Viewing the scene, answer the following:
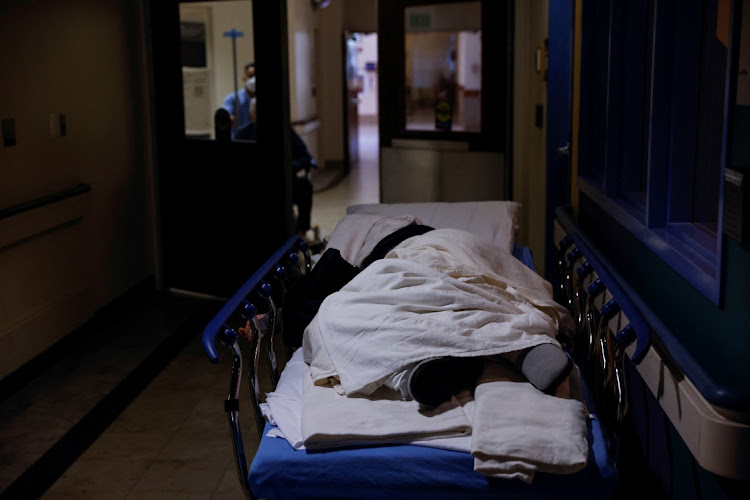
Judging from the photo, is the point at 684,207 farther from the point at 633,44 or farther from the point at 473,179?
the point at 473,179

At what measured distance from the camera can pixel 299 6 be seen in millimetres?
9453

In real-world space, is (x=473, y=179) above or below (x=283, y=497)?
above

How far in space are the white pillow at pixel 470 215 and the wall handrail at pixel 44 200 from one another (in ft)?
4.74

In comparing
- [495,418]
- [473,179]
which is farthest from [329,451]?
[473,179]

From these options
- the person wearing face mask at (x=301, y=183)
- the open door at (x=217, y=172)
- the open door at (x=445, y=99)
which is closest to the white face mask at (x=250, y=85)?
the open door at (x=217, y=172)

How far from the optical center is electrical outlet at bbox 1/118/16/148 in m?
3.65

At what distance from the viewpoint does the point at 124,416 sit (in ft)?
11.4

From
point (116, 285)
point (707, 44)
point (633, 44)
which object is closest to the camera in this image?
point (707, 44)

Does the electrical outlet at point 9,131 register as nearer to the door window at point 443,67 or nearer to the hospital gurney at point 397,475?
the hospital gurney at point 397,475

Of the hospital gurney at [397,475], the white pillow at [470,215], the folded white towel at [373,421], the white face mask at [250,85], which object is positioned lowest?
the hospital gurney at [397,475]

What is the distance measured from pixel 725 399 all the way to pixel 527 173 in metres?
3.54

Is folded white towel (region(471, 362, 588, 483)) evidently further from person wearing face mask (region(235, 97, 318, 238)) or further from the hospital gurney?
person wearing face mask (region(235, 97, 318, 238))

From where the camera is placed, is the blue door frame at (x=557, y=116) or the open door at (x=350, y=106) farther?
the open door at (x=350, y=106)

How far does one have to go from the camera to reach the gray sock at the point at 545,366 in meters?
2.09
